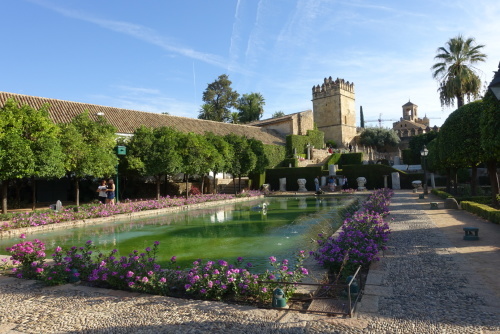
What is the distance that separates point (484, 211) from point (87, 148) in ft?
52.3

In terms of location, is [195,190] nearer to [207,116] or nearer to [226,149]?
[226,149]

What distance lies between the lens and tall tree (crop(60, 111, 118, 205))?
1561 centimetres

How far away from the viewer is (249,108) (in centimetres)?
5981

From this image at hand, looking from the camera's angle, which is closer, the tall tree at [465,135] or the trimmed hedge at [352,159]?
the tall tree at [465,135]

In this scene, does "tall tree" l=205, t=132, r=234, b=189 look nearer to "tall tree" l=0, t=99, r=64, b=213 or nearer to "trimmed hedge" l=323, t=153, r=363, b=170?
"tall tree" l=0, t=99, r=64, b=213

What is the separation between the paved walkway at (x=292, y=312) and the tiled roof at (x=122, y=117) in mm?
16424

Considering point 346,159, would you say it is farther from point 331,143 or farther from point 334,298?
point 334,298

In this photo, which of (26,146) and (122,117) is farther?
(122,117)

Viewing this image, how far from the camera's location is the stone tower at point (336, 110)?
57969 mm

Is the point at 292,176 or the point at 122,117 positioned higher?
the point at 122,117

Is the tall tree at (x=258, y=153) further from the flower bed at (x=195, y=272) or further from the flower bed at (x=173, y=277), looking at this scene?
the flower bed at (x=173, y=277)

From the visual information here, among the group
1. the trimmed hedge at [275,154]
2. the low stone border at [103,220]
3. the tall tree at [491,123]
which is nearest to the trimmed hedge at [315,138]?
the trimmed hedge at [275,154]

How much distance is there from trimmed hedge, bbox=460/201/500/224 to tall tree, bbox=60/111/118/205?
609 inches

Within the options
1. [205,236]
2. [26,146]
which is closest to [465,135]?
[205,236]
